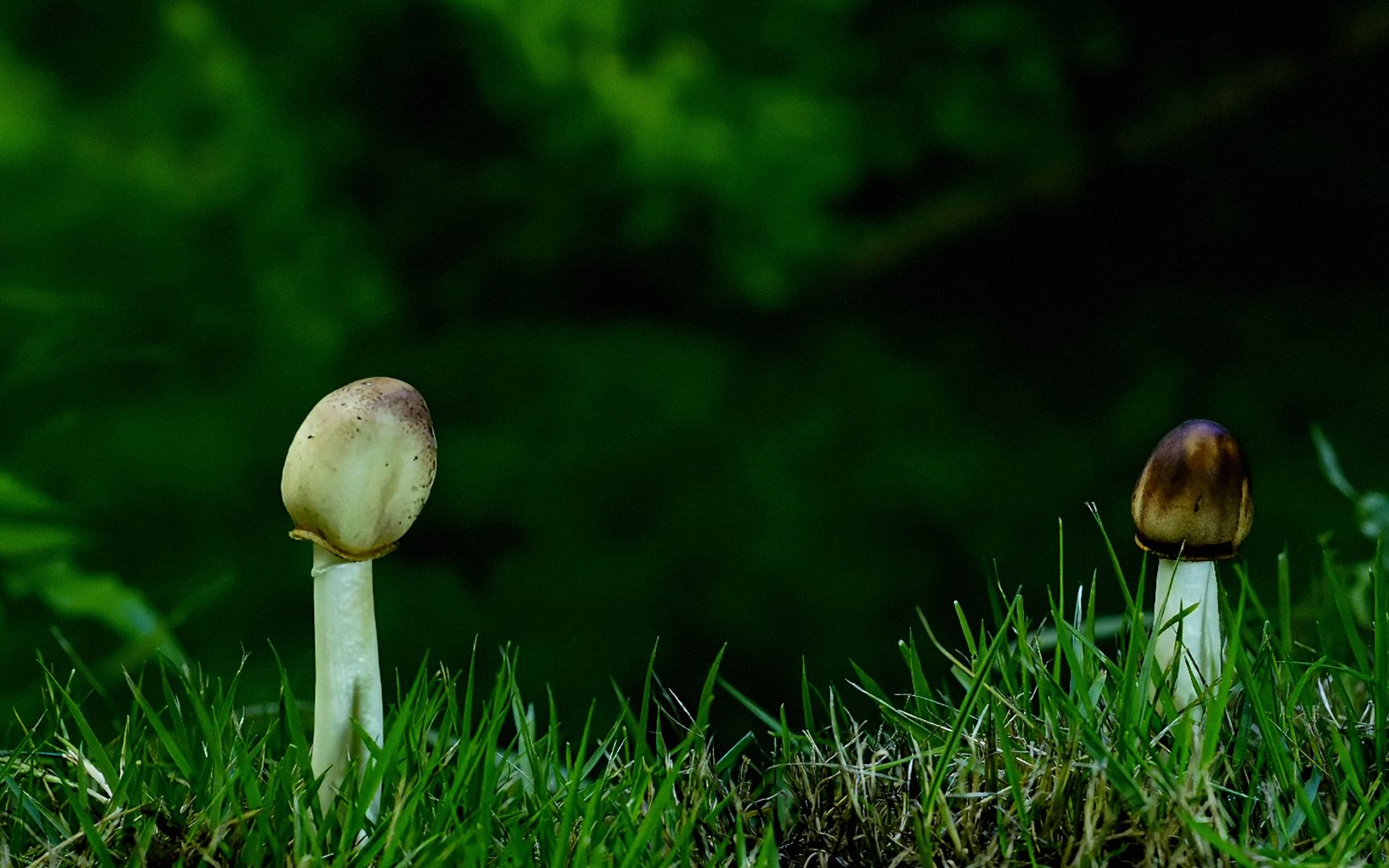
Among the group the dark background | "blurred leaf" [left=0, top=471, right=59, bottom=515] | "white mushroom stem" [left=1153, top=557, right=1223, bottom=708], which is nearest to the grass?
"white mushroom stem" [left=1153, top=557, right=1223, bottom=708]

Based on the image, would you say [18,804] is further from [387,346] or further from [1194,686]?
[387,346]

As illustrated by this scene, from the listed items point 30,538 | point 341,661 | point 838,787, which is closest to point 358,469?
point 341,661

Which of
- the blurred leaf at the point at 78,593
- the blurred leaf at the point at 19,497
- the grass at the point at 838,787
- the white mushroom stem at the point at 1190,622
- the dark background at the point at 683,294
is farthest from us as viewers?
the dark background at the point at 683,294

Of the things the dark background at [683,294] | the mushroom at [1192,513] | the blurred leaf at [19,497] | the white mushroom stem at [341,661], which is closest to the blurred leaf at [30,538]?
the blurred leaf at [19,497]

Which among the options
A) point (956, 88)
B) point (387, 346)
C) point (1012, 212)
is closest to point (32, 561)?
point (387, 346)

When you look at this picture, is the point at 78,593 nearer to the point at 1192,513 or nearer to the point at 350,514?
the point at 350,514

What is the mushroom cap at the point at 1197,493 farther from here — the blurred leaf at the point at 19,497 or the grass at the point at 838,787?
the blurred leaf at the point at 19,497
